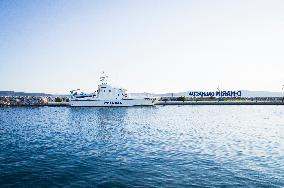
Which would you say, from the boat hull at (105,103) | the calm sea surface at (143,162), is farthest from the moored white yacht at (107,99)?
the calm sea surface at (143,162)

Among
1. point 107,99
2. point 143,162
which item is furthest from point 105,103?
point 143,162

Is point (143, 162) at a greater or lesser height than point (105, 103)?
lesser

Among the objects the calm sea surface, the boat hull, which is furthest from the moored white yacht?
the calm sea surface

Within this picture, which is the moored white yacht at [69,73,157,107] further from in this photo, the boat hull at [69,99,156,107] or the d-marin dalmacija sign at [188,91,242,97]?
the d-marin dalmacija sign at [188,91,242,97]

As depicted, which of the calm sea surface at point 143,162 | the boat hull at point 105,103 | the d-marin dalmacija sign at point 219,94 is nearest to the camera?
the calm sea surface at point 143,162

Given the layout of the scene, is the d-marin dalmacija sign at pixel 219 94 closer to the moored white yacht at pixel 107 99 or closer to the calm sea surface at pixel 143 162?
the moored white yacht at pixel 107 99

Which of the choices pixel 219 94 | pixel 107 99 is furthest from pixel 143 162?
pixel 219 94

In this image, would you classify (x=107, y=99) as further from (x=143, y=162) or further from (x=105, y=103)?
(x=143, y=162)

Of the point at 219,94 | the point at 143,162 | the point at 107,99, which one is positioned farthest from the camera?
the point at 219,94

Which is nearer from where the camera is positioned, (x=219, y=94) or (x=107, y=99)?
(x=107, y=99)

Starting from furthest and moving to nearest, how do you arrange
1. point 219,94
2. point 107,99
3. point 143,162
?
point 219,94, point 107,99, point 143,162

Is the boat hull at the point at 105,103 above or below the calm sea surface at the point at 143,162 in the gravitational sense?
above

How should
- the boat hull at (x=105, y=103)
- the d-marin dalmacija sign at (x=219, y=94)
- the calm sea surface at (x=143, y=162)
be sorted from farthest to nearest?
the d-marin dalmacija sign at (x=219, y=94) → the boat hull at (x=105, y=103) → the calm sea surface at (x=143, y=162)

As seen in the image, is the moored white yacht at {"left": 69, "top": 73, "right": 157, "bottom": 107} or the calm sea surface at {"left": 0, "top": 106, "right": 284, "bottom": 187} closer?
the calm sea surface at {"left": 0, "top": 106, "right": 284, "bottom": 187}
